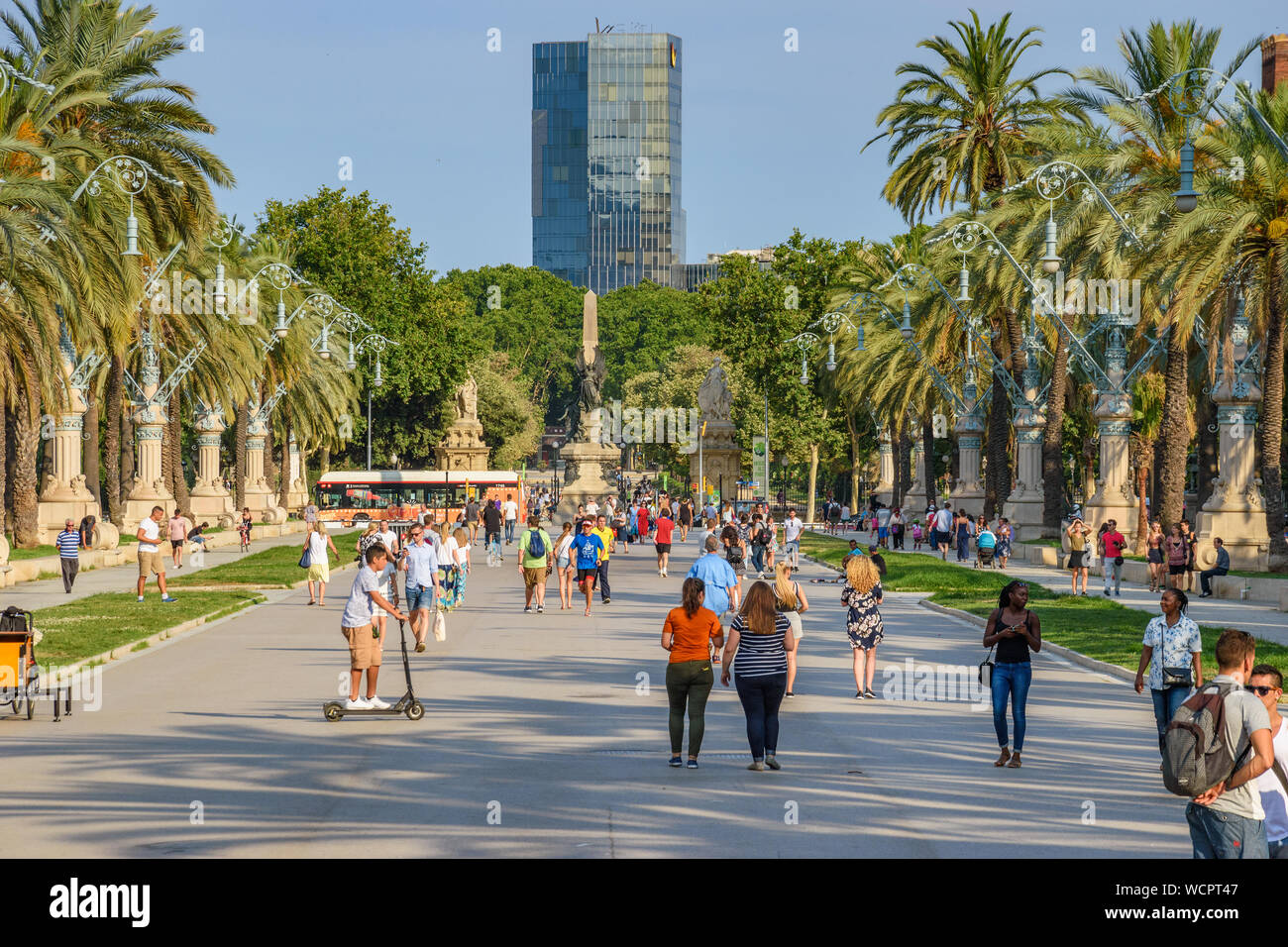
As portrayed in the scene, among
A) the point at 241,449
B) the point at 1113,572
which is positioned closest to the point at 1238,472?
the point at 1113,572

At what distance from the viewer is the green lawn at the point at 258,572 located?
33562 millimetres

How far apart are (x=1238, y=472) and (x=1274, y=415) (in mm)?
3981

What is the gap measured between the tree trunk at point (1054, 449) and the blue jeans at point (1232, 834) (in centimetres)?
3724

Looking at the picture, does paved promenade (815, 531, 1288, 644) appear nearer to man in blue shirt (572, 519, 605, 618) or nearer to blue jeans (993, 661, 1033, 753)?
man in blue shirt (572, 519, 605, 618)

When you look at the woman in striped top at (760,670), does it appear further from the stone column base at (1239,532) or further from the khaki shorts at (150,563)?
the stone column base at (1239,532)

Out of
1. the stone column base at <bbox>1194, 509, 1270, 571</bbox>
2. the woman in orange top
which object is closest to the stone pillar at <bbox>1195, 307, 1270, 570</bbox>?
the stone column base at <bbox>1194, 509, 1270, 571</bbox>

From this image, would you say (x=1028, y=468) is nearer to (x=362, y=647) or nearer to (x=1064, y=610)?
(x=1064, y=610)

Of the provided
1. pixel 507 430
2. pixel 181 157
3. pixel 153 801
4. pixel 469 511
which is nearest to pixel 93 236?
pixel 181 157

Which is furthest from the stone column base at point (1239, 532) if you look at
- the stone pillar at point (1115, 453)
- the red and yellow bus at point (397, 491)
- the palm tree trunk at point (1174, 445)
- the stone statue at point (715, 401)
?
the stone statue at point (715, 401)

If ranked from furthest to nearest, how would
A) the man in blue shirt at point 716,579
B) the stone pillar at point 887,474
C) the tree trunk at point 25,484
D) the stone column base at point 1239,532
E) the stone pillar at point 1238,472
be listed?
the stone pillar at point 887,474, the tree trunk at point 25,484, the stone pillar at point 1238,472, the stone column base at point 1239,532, the man in blue shirt at point 716,579

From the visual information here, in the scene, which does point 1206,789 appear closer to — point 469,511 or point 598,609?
point 598,609

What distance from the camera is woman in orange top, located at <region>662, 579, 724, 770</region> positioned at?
1222 cm

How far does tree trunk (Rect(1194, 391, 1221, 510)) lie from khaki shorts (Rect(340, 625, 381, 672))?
38.7 meters

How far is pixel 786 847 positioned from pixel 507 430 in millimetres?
101644
